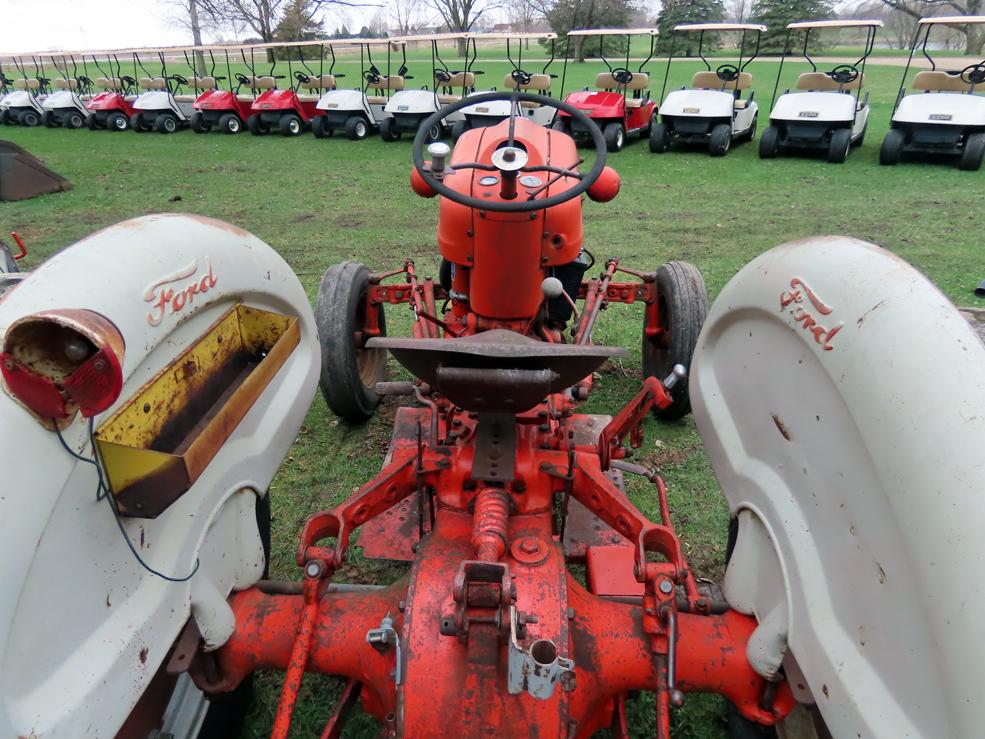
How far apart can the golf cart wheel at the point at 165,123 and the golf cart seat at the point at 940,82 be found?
531 inches

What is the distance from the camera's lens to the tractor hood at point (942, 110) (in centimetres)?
841

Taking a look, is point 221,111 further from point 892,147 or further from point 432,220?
point 892,147

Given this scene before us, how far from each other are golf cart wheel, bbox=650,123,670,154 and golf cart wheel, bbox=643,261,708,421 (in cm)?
755

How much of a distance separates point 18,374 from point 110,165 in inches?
443

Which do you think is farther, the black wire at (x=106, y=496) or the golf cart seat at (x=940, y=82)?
the golf cart seat at (x=940, y=82)

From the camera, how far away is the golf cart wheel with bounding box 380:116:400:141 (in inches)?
460

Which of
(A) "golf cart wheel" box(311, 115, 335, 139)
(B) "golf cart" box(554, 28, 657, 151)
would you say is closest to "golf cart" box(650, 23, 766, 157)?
(B) "golf cart" box(554, 28, 657, 151)

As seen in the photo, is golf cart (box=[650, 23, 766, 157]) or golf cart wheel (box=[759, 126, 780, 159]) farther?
golf cart (box=[650, 23, 766, 157])

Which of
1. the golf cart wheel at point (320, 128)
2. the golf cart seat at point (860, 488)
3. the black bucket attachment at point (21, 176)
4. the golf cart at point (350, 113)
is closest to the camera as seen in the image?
the golf cart seat at point (860, 488)

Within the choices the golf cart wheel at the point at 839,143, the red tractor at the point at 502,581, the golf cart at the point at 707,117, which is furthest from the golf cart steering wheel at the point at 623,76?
the red tractor at the point at 502,581

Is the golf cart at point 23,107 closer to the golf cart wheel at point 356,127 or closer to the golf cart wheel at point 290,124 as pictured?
the golf cart wheel at point 290,124

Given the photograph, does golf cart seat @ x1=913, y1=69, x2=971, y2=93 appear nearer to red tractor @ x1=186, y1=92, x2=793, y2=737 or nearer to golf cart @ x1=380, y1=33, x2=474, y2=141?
golf cart @ x1=380, y1=33, x2=474, y2=141

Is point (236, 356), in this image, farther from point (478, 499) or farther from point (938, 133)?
point (938, 133)

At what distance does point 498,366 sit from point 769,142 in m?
9.40
